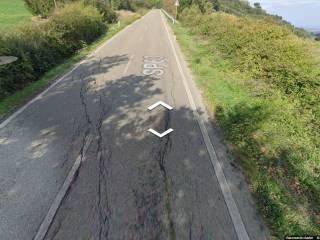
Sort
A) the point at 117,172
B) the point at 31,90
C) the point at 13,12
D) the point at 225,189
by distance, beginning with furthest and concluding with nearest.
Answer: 1. the point at 13,12
2. the point at 31,90
3. the point at 117,172
4. the point at 225,189

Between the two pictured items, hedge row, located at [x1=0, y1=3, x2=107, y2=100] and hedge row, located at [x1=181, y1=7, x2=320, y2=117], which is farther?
hedge row, located at [x1=0, y1=3, x2=107, y2=100]

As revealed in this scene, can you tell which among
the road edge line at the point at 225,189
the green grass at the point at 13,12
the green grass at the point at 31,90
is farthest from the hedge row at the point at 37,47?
the green grass at the point at 13,12

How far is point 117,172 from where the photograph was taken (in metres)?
5.05

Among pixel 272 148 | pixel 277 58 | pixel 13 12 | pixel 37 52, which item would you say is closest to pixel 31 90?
pixel 37 52

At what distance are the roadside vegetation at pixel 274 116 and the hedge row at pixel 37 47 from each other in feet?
24.0

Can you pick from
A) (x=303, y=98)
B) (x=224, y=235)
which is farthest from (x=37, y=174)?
(x=303, y=98)

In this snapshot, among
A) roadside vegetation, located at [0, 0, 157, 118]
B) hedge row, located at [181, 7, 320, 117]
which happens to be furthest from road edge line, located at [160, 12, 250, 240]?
roadside vegetation, located at [0, 0, 157, 118]

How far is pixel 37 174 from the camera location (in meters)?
4.98

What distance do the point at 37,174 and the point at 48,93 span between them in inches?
200

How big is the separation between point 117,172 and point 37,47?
9.78 metres

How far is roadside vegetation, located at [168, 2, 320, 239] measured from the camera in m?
4.44

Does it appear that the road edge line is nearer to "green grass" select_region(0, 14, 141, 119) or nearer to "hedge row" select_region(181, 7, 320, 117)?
"hedge row" select_region(181, 7, 320, 117)

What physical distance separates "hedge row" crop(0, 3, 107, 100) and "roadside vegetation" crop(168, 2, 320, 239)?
7317 mm

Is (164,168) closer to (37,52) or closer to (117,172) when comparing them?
(117,172)
